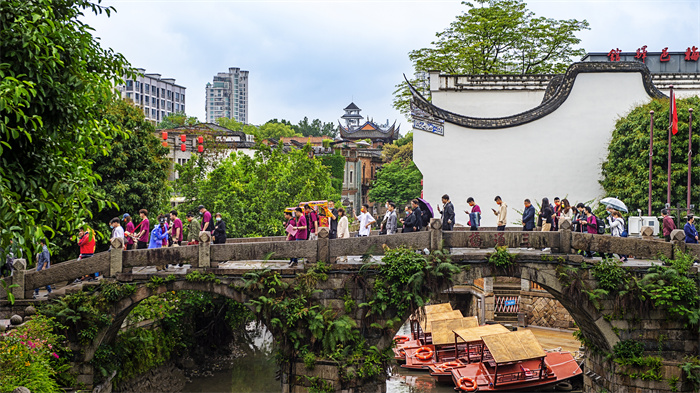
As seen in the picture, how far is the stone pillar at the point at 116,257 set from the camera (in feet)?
51.8

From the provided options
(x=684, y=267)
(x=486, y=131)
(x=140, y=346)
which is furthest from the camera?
(x=486, y=131)

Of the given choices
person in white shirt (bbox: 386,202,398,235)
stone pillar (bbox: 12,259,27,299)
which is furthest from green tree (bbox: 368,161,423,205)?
stone pillar (bbox: 12,259,27,299)

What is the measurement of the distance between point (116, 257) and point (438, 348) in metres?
11.9

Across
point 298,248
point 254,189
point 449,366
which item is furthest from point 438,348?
point 254,189

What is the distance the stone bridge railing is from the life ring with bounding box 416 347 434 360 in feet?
29.3

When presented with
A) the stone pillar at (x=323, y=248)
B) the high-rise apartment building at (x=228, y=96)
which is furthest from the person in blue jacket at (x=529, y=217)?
the high-rise apartment building at (x=228, y=96)

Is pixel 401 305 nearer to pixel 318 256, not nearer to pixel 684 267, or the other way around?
pixel 318 256

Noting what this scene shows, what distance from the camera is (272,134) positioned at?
341ft

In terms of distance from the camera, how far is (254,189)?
2950cm

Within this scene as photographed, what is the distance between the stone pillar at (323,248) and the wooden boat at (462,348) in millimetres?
7542

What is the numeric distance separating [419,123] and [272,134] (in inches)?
3080

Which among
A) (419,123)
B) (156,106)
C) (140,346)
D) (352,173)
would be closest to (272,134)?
(156,106)

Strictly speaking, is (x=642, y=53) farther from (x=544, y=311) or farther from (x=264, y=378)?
(x=264, y=378)

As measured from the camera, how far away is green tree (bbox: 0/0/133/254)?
882cm
